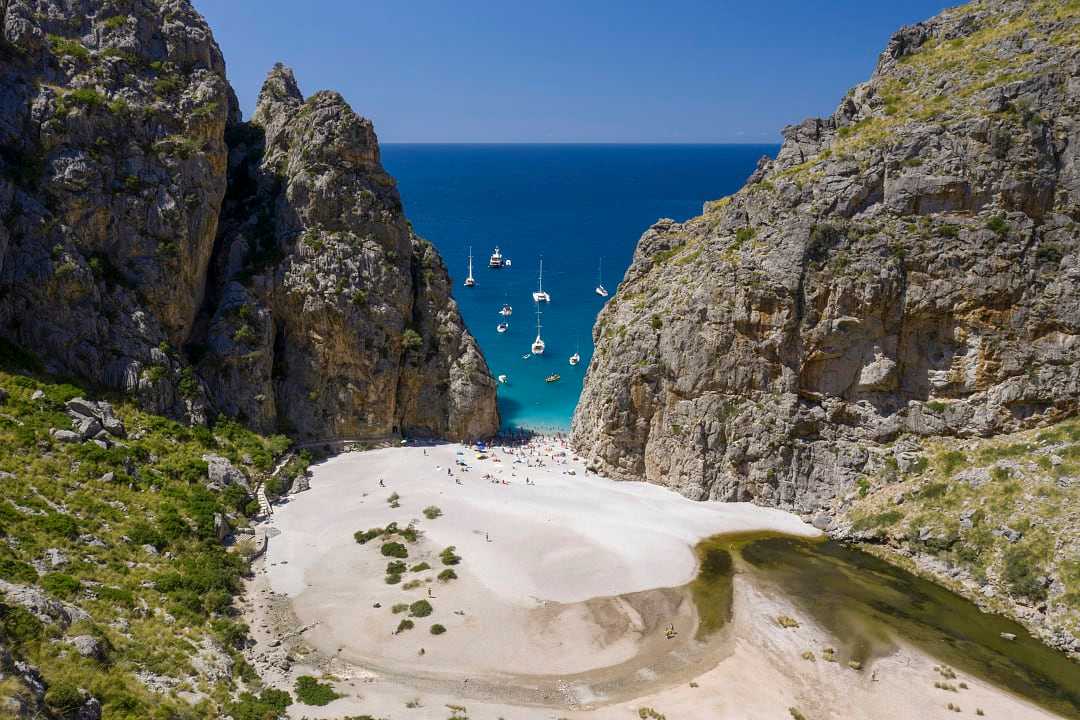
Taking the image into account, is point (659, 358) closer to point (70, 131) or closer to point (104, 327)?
point (104, 327)

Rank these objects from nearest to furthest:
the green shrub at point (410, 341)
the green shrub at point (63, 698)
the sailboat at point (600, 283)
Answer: the green shrub at point (63, 698)
the green shrub at point (410, 341)
the sailboat at point (600, 283)

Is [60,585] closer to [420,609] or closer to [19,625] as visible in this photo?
[19,625]

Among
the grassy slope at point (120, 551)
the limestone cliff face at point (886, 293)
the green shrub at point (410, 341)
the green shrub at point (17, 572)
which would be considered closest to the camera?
the grassy slope at point (120, 551)

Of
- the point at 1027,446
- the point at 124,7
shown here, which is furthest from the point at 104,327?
the point at 1027,446

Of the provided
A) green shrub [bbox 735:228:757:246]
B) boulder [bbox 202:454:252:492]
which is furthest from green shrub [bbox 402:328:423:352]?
green shrub [bbox 735:228:757:246]

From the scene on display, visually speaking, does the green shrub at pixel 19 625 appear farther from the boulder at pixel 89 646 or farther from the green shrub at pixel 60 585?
the green shrub at pixel 60 585

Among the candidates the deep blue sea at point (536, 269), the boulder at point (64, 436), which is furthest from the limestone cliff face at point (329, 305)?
the boulder at point (64, 436)
